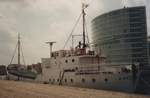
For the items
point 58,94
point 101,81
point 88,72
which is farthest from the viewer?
point 88,72

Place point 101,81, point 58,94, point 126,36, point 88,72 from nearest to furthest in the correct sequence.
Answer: point 58,94
point 101,81
point 88,72
point 126,36

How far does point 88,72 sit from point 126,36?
6119 cm

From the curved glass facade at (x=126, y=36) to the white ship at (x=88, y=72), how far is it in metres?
45.0

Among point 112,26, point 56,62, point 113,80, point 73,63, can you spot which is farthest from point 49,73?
point 112,26

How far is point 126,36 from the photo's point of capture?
98750 mm

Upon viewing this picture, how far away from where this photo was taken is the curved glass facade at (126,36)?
94.1 m

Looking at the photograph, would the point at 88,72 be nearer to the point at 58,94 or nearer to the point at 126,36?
the point at 58,94

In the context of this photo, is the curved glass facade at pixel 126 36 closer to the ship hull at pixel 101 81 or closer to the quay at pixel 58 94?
the ship hull at pixel 101 81

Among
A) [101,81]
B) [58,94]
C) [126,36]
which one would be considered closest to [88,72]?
[101,81]

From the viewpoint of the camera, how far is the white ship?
3484cm

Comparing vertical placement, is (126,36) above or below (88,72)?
above

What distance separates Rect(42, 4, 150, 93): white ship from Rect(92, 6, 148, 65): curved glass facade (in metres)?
45.0

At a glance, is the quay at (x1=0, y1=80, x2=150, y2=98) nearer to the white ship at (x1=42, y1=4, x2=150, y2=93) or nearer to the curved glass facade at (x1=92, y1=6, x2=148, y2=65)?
the white ship at (x1=42, y1=4, x2=150, y2=93)

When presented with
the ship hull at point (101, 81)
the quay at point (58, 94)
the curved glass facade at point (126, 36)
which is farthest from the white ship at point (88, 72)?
the curved glass facade at point (126, 36)
